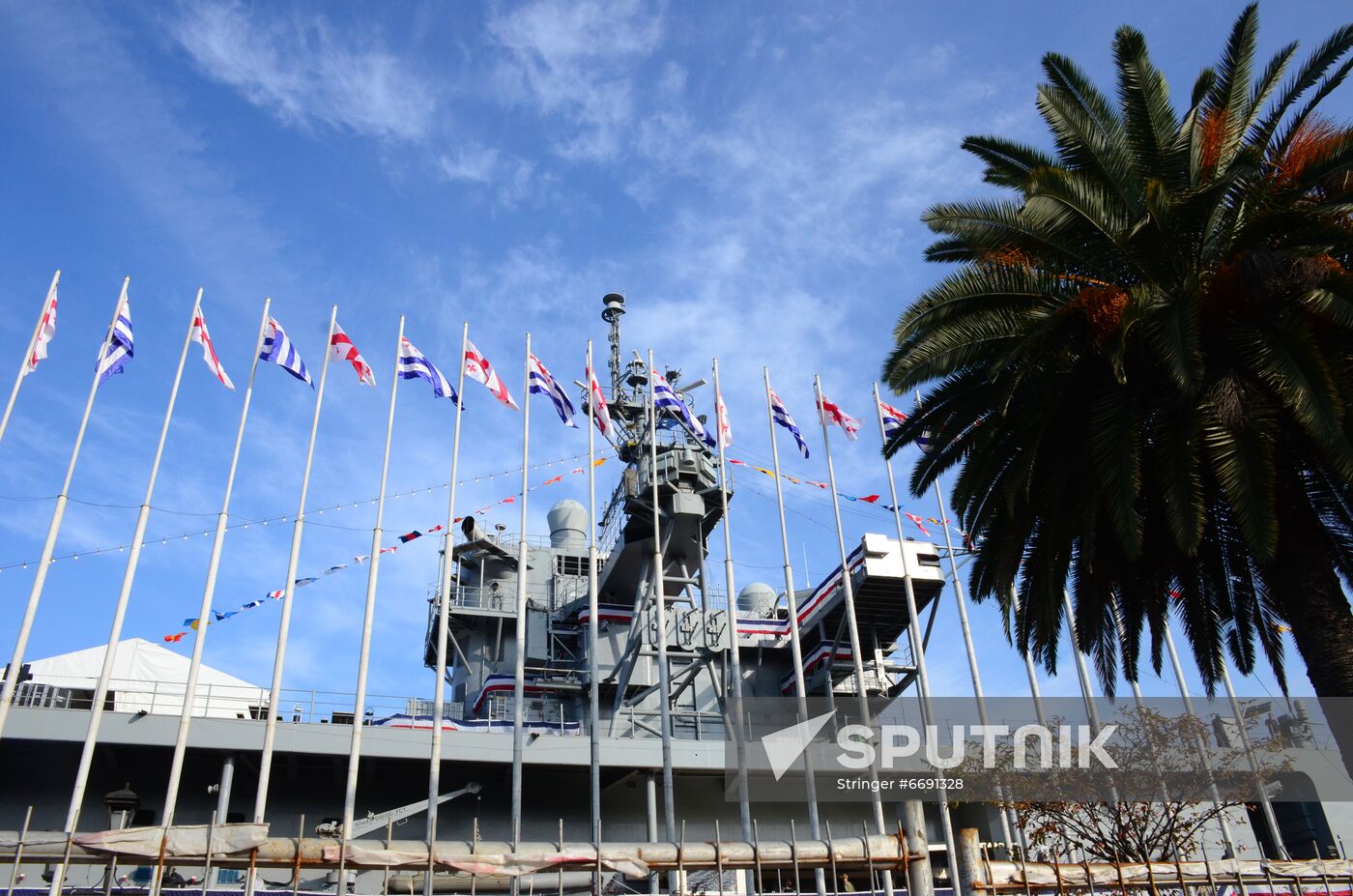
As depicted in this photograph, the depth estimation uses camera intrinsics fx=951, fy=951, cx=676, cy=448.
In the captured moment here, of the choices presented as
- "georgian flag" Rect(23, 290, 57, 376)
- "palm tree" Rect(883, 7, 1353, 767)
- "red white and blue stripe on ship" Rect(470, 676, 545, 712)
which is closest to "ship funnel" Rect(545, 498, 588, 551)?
"red white and blue stripe on ship" Rect(470, 676, 545, 712)

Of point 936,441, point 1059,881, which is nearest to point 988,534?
point 936,441

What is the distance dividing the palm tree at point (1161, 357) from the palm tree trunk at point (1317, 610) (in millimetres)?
28

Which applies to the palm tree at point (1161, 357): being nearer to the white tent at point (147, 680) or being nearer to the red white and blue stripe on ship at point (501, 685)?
the red white and blue stripe on ship at point (501, 685)

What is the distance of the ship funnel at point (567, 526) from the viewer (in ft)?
128

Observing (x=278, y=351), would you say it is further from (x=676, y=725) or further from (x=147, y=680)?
(x=676, y=725)

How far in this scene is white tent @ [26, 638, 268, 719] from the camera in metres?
27.6

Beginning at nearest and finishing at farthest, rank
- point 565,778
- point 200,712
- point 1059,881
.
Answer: point 1059,881, point 200,712, point 565,778

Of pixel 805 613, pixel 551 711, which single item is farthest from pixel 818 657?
pixel 551 711

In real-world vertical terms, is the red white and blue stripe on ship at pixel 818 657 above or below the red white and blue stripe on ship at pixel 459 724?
above

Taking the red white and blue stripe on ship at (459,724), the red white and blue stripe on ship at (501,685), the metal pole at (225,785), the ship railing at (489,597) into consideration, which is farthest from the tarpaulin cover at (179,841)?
the ship railing at (489,597)

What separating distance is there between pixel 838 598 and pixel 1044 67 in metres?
19.4

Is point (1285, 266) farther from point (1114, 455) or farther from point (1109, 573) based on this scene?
point (1109, 573)

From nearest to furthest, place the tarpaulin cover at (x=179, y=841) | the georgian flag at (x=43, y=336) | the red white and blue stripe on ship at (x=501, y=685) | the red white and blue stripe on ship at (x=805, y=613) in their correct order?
the tarpaulin cover at (x=179, y=841), the georgian flag at (x=43, y=336), the red white and blue stripe on ship at (x=805, y=613), the red white and blue stripe on ship at (x=501, y=685)

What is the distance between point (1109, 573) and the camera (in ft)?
49.1
